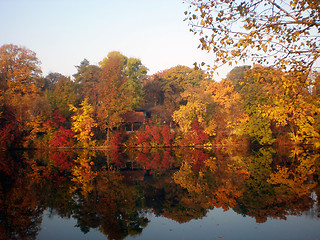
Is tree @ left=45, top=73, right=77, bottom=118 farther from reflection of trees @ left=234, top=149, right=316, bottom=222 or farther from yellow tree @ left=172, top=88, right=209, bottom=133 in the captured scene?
reflection of trees @ left=234, top=149, right=316, bottom=222

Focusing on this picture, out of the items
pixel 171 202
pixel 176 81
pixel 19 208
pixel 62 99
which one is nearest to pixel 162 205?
pixel 171 202

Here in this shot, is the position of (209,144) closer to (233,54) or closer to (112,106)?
(112,106)

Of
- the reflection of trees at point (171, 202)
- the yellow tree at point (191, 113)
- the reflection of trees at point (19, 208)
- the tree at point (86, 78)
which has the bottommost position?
the reflection of trees at point (19, 208)

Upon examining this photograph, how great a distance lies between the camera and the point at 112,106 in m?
37.1

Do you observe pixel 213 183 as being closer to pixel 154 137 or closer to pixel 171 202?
pixel 171 202

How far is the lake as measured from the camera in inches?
321

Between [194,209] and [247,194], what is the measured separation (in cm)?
294

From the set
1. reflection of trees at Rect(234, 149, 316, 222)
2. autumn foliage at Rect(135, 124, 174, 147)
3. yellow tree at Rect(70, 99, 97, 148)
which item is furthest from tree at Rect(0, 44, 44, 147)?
reflection of trees at Rect(234, 149, 316, 222)

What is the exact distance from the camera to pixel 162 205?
10789mm

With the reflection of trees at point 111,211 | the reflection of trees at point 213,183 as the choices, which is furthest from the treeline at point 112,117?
the reflection of trees at point 111,211

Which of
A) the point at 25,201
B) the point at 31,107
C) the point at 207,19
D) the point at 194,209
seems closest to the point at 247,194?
the point at 194,209

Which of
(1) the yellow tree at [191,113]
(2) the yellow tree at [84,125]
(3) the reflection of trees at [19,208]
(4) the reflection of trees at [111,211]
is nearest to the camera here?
(3) the reflection of trees at [19,208]

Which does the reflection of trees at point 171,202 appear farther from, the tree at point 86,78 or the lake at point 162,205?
the tree at point 86,78

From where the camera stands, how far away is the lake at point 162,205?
816 cm
